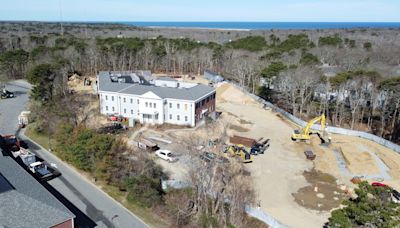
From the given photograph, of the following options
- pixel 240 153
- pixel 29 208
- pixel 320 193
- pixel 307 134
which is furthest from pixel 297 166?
pixel 29 208

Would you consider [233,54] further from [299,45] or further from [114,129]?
[114,129]

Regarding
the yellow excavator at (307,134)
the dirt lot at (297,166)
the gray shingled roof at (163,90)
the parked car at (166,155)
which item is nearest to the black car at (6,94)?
the gray shingled roof at (163,90)

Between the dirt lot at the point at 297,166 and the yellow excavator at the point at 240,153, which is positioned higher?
the yellow excavator at the point at 240,153

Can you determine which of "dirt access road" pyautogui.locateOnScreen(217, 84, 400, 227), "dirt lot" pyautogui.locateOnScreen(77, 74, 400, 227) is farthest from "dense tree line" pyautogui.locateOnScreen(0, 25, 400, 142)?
"dirt lot" pyautogui.locateOnScreen(77, 74, 400, 227)

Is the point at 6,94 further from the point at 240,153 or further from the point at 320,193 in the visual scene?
the point at 320,193

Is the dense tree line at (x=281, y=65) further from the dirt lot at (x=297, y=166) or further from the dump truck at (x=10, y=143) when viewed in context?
the dump truck at (x=10, y=143)

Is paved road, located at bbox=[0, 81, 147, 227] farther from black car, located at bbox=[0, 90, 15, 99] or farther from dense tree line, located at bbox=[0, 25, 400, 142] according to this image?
dense tree line, located at bbox=[0, 25, 400, 142]
